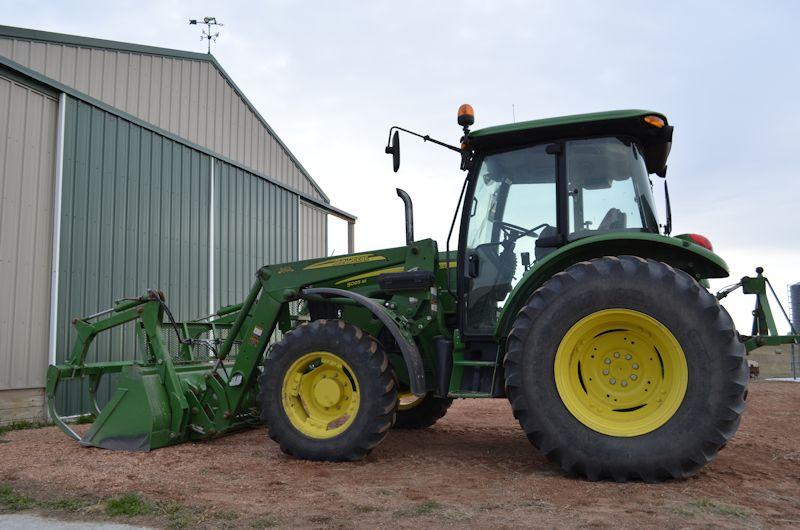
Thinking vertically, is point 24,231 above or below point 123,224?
below

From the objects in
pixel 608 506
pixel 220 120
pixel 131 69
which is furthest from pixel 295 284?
pixel 220 120

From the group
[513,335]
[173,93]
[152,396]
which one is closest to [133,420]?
[152,396]

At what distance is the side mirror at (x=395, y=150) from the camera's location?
4.79m

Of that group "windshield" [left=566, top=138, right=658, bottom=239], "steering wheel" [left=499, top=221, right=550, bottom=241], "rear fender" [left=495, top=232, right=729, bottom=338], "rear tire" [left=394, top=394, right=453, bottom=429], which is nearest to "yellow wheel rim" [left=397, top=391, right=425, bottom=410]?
"rear tire" [left=394, top=394, right=453, bottom=429]

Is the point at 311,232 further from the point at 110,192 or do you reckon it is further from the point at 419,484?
the point at 419,484

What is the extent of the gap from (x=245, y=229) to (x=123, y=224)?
2919 mm

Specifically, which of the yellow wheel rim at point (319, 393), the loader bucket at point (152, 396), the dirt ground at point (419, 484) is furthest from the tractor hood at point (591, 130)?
the loader bucket at point (152, 396)

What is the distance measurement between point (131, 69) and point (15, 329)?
4351 millimetres

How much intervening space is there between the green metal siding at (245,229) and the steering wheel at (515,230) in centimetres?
684

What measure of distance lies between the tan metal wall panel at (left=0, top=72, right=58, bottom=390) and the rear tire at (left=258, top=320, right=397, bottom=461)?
13.1 ft

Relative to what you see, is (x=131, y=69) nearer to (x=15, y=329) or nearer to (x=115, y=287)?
(x=115, y=287)

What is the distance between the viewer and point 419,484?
3959 millimetres

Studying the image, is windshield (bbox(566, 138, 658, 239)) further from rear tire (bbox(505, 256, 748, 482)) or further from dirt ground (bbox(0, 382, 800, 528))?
dirt ground (bbox(0, 382, 800, 528))

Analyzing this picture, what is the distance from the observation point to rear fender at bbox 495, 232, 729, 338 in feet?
13.1
